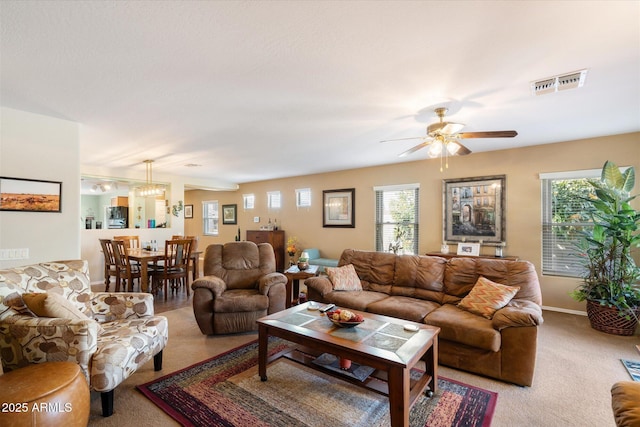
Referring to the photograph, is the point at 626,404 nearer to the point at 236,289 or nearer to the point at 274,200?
the point at 236,289

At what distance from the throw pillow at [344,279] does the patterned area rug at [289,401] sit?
4.01ft

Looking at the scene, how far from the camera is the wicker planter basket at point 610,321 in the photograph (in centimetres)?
344

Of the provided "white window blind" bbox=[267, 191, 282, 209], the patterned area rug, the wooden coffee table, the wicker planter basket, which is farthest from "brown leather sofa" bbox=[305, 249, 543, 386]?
"white window blind" bbox=[267, 191, 282, 209]

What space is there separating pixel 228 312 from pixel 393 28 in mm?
3068

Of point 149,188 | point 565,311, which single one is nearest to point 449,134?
point 565,311

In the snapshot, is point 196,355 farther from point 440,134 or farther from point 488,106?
point 488,106

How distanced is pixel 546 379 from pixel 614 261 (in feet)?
6.97

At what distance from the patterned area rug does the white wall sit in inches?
82.9

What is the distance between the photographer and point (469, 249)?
4859mm

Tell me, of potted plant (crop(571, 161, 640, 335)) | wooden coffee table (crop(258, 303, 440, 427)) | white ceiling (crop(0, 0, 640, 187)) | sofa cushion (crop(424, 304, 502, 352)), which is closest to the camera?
white ceiling (crop(0, 0, 640, 187))

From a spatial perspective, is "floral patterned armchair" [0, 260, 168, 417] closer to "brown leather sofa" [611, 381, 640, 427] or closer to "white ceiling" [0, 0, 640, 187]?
"white ceiling" [0, 0, 640, 187]

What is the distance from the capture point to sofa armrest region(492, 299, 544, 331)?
7.69 ft

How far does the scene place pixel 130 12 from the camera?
5.37 ft

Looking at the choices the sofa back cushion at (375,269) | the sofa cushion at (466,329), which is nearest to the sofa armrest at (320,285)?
the sofa back cushion at (375,269)
